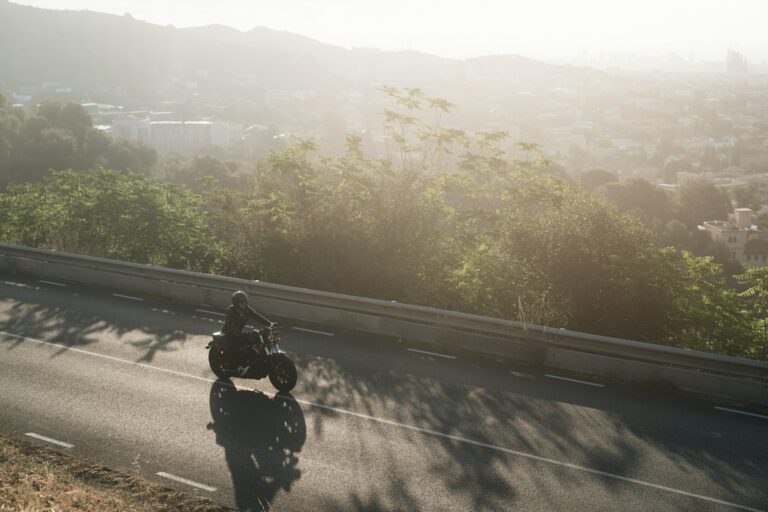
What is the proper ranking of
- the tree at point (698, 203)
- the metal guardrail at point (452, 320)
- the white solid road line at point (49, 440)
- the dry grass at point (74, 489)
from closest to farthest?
the dry grass at point (74, 489), the white solid road line at point (49, 440), the metal guardrail at point (452, 320), the tree at point (698, 203)

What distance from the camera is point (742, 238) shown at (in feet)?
229

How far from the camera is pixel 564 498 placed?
26.4 feet

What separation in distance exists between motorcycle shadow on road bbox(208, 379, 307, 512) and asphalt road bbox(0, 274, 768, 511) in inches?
1.0

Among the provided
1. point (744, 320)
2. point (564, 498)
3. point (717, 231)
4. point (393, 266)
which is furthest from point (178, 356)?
point (717, 231)

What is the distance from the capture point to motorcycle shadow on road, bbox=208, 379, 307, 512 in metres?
8.34

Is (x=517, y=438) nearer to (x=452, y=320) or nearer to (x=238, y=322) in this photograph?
(x=452, y=320)

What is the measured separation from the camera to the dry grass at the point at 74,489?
7.64 meters

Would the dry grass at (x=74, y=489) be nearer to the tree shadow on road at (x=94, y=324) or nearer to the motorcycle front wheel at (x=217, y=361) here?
the motorcycle front wheel at (x=217, y=361)

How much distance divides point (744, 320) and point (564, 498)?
7.40 m

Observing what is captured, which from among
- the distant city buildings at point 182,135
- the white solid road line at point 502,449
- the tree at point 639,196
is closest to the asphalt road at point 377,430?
the white solid road line at point 502,449

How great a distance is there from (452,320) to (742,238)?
65.2 meters

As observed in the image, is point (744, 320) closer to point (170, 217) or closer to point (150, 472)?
point (150, 472)

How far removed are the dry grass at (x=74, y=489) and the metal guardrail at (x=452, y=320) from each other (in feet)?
21.3

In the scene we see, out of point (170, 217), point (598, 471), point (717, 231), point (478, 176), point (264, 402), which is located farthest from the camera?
point (717, 231)
